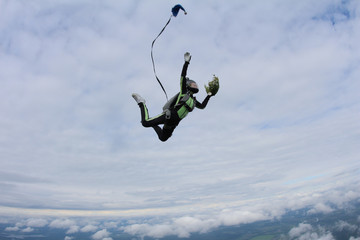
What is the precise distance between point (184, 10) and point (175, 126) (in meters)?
3.24

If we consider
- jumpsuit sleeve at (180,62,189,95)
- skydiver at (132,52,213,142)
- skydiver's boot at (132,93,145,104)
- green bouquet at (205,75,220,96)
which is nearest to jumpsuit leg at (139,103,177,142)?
skydiver at (132,52,213,142)

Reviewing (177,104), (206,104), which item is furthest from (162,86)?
(206,104)

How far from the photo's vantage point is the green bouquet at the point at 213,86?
6.88 m

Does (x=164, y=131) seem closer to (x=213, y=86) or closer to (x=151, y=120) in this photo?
(x=151, y=120)

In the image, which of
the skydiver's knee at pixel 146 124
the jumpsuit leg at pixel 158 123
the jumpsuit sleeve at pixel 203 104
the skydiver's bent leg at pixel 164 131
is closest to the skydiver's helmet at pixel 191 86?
the jumpsuit sleeve at pixel 203 104

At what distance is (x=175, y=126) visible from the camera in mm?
6789

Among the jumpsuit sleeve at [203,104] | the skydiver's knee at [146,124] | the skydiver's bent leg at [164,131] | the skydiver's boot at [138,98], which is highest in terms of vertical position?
the skydiver's boot at [138,98]

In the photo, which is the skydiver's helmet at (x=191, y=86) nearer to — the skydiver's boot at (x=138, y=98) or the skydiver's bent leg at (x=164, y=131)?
the skydiver's bent leg at (x=164, y=131)

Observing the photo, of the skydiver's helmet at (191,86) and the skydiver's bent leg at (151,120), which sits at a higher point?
the skydiver's helmet at (191,86)

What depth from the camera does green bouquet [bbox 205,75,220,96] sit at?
6875 mm

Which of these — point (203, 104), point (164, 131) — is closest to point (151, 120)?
point (164, 131)

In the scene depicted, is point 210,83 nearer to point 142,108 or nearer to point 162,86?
point 162,86

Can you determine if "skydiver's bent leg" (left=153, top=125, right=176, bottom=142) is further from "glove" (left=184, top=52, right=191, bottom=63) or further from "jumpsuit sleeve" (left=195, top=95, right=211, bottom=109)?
"glove" (left=184, top=52, right=191, bottom=63)

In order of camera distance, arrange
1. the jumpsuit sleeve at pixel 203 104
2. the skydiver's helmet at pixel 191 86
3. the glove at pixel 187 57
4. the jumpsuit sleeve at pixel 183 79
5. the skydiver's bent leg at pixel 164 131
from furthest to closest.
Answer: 1. the jumpsuit sleeve at pixel 203 104
2. the skydiver's bent leg at pixel 164 131
3. the skydiver's helmet at pixel 191 86
4. the jumpsuit sleeve at pixel 183 79
5. the glove at pixel 187 57
